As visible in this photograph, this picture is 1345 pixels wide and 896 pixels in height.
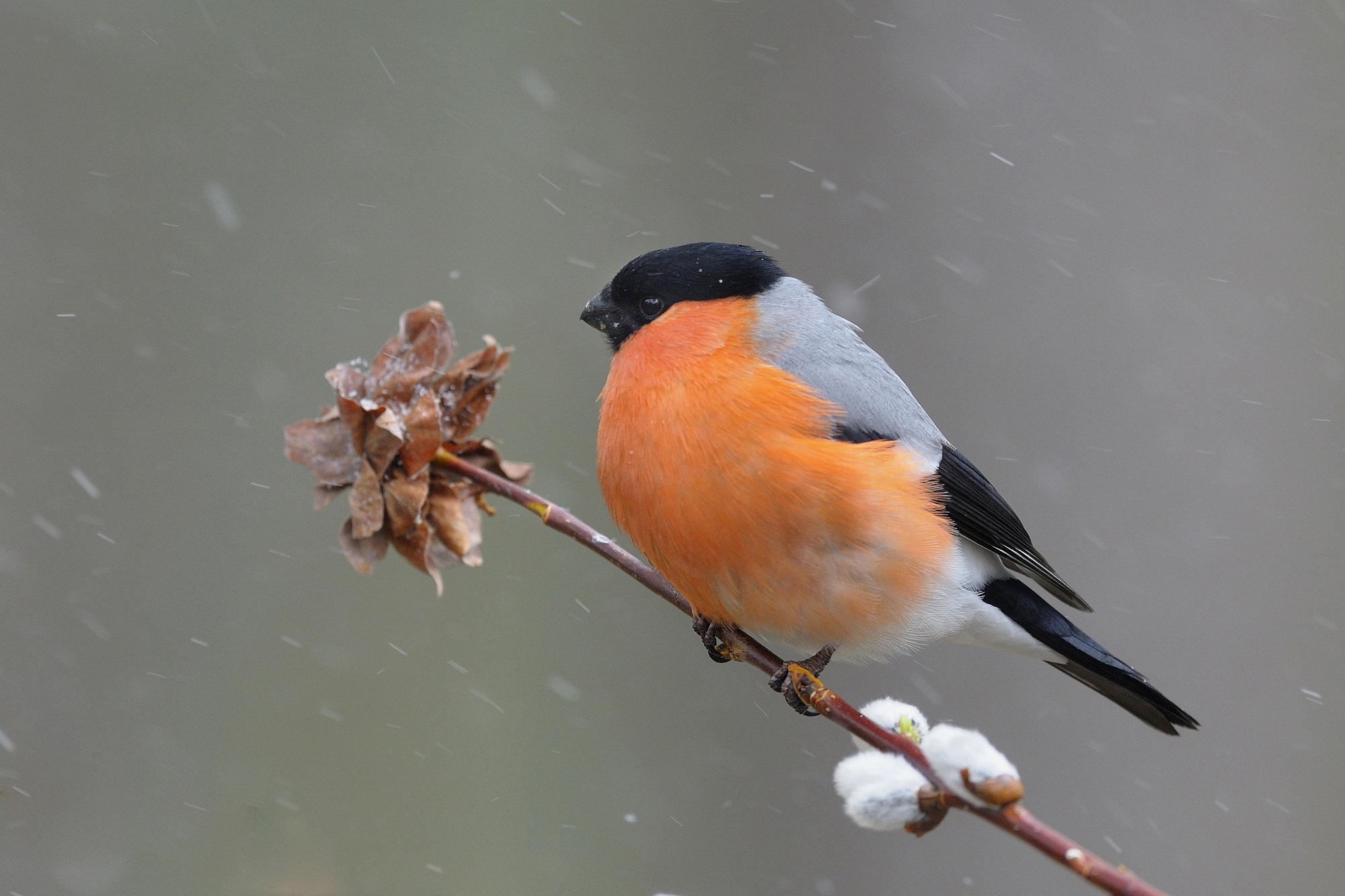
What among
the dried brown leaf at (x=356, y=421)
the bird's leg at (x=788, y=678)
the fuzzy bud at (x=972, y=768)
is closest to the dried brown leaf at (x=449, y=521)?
the dried brown leaf at (x=356, y=421)

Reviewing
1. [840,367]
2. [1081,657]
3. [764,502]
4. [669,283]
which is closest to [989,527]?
[1081,657]

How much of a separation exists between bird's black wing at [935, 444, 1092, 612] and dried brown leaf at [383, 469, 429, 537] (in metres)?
0.84

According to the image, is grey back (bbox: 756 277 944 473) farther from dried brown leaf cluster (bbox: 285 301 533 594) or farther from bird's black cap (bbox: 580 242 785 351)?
dried brown leaf cluster (bbox: 285 301 533 594)

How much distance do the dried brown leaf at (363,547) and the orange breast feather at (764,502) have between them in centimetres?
37

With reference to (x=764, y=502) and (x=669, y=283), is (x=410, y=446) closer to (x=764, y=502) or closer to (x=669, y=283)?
(x=764, y=502)

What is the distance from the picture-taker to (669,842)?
3.97 meters

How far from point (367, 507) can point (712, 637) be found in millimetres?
659

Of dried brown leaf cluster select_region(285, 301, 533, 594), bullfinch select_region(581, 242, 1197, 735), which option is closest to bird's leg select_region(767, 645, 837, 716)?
bullfinch select_region(581, 242, 1197, 735)

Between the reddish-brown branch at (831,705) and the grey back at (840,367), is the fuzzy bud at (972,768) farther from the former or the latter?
the grey back at (840,367)

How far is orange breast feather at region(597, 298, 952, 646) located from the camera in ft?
5.33

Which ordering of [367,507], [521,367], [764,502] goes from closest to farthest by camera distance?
[367,507], [764,502], [521,367]

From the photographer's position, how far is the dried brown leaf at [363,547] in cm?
140

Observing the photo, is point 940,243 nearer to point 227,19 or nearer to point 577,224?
point 577,224

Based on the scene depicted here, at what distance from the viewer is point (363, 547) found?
1.42m
